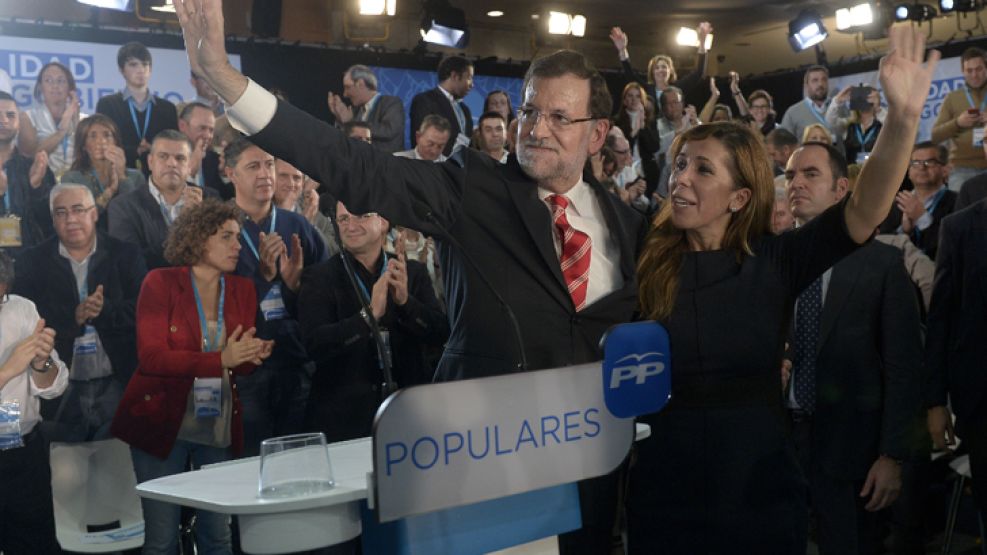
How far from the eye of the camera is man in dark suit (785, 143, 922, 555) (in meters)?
3.28

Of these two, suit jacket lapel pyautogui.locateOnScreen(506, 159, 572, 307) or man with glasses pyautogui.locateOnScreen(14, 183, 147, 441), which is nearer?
suit jacket lapel pyautogui.locateOnScreen(506, 159, 572, 307)

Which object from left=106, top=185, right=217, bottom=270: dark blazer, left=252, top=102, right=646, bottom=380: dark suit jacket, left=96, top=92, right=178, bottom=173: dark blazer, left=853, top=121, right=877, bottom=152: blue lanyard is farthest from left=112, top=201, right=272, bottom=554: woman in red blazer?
left=853, top=121, right=877, bottom=152: blue lanyard

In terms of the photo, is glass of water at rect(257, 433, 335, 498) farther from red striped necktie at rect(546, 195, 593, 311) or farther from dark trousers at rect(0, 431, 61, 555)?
dark trousers at rect(0, 431, 61, 555)

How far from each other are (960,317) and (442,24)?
21.6 ft

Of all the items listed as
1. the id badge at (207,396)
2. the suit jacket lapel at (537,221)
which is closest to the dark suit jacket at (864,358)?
the suit jacket lapel at (537,221)

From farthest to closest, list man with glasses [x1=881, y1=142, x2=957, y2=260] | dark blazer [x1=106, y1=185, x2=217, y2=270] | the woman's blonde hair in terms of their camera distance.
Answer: man with glasses [x1=881, y1=142, x2=957, y2=260] < dark blazer [x1=106, y1=185, x2=217, y2=270] < the woman's blonde hair

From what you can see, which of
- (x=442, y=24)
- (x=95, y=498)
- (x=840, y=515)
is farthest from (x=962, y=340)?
(x=442, y=24)

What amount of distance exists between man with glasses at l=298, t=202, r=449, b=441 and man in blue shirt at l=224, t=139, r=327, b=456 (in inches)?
13.0

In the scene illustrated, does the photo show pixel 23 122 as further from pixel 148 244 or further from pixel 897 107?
pixel 897 107

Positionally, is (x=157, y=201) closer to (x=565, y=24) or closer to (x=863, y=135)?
(x=863, y=135)

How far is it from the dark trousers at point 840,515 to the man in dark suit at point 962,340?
1.08 ft

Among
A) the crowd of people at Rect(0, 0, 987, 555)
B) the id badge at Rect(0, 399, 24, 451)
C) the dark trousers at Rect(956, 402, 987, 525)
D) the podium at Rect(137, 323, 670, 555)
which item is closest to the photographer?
the podium at Rect(137, 323, 670, 555)

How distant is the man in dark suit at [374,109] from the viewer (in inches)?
270

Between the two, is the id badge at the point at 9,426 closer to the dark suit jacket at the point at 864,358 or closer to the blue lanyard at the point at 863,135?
the dark suit jacket at the point at 864,358
